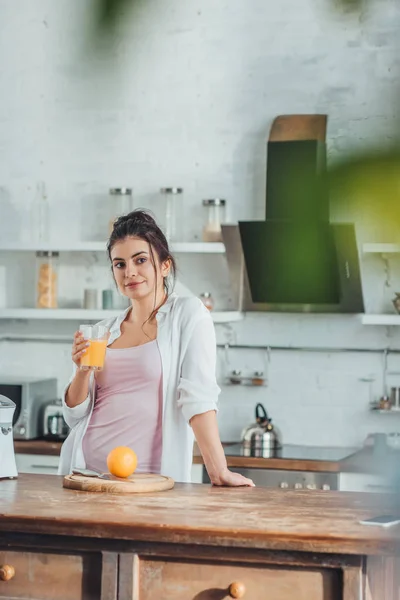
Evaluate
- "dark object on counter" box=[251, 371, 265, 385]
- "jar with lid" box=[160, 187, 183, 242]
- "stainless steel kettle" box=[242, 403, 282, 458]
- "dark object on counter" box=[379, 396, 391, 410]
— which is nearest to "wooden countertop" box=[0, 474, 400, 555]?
"stainless steel kettle" box=[242, 403, 282, 458]

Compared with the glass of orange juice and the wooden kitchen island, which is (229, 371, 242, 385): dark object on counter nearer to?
the glass of orange juice

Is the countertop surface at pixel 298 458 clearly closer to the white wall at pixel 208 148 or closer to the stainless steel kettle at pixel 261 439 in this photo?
the stainless steel kettle at pixel 261 439

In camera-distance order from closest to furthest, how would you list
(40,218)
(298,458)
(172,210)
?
(298,458) → (172,210) → (40,218)

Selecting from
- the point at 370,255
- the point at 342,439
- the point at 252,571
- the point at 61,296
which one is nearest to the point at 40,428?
the point at 61,296

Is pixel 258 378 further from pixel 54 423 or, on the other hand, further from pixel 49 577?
pixel 49 577

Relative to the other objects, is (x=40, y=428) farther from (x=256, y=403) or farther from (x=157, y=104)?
(x=157, y=104)

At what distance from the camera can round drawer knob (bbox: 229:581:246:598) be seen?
6.72 ft

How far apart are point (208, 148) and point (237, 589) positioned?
3.50 meters

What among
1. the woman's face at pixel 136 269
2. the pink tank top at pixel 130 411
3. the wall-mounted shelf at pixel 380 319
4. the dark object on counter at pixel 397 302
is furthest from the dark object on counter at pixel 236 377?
the pink tank top at pixel 130 411

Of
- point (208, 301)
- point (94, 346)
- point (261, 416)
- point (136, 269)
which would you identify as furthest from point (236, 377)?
point (94, 346)

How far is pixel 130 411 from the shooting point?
9.27ft

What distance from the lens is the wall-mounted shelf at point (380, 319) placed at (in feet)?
15.5

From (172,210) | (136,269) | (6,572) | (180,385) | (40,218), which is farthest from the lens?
(40,218)

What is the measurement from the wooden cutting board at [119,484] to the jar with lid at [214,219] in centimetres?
256
